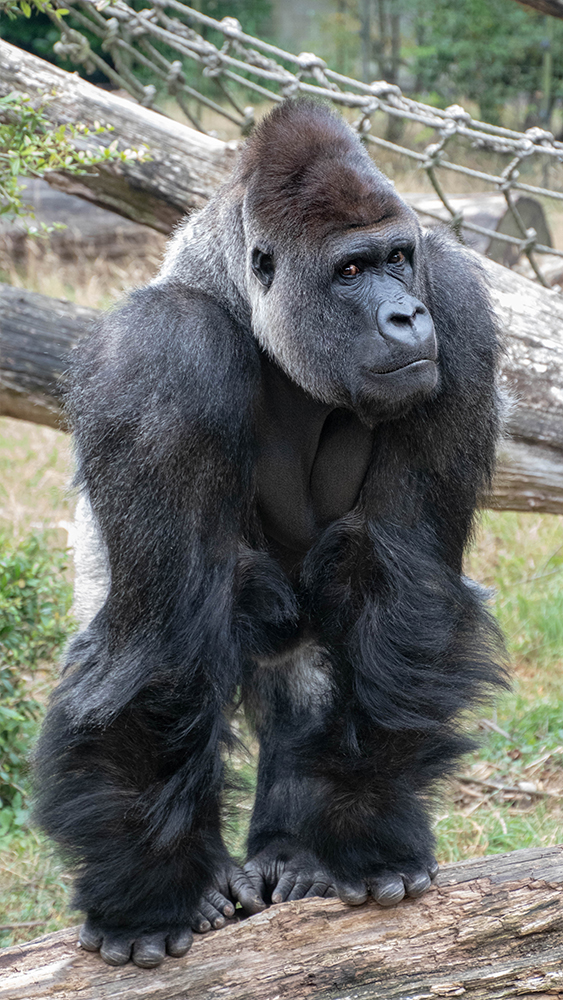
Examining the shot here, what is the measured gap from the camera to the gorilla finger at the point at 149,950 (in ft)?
6.77

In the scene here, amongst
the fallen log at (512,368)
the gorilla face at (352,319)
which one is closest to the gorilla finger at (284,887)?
the gorilla face at (352,319)

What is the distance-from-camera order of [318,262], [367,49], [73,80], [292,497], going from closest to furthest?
[318,262], [292,497], [73,80], [367,49]

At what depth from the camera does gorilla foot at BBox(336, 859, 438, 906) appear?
214 cm

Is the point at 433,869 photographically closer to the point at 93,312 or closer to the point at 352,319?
the point at 352,319

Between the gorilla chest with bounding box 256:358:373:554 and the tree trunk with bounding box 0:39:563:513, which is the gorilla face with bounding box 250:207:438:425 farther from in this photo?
the tree trunk with bounding box 0:39:563:513

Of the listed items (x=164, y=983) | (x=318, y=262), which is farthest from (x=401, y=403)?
(x=164, y=983)

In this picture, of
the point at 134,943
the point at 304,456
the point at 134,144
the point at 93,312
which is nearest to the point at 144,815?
the point at 134,943

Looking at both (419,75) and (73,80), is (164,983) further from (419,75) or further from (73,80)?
(419,75)

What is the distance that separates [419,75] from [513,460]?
35.8 feet

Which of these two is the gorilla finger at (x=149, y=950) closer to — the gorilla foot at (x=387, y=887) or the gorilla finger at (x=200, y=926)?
the gorilla finger at (x=200, y=926)

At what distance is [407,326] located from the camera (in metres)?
2.08

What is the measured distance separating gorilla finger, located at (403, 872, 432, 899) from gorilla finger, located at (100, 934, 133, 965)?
596 mm

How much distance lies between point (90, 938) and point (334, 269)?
1.50m

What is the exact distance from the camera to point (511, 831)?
3188 mm
